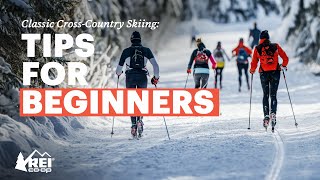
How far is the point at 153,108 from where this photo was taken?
1577cm

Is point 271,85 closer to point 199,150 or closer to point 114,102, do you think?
point 199,150

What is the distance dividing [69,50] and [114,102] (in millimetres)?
2455

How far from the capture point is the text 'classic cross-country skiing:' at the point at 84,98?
12586mm

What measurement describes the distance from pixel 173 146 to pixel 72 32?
26.7 feet

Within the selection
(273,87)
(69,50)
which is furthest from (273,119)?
(69,50)

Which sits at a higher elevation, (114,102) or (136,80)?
(136,80)

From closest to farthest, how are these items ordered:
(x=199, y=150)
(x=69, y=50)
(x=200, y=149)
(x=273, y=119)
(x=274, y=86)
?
1. (x=199, y=150)
2. (x=200, y=149)
3. (x=273, y=119)
4. (x=274, y=86)
5. (x=69, y=50)

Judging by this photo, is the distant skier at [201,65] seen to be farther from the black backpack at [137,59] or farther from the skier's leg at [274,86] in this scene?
the black backpack at [137,59]

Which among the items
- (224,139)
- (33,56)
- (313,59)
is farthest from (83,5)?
(313,59)

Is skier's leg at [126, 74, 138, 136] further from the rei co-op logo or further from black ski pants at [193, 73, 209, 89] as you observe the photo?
black ski pants at [193, 73, 209, 89]

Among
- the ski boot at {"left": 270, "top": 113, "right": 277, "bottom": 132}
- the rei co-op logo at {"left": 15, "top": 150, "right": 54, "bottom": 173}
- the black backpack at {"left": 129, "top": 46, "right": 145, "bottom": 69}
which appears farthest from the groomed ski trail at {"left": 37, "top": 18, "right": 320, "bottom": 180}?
the black backpack at {"left": 129, "top": 46, "right": 145, "bottom": 69}

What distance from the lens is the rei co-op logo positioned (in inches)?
383

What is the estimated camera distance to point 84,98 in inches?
640

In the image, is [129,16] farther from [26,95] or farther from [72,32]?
[26,95]
